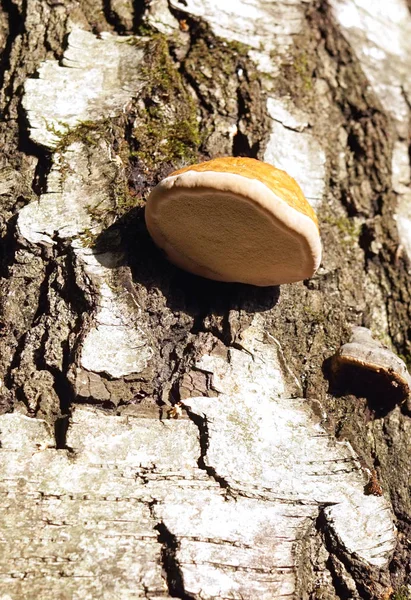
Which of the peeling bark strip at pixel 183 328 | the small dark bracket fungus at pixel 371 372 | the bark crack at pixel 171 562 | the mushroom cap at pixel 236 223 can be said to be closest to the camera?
the bark crack at pixel 171 562

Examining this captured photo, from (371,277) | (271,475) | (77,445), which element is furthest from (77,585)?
(371,277)

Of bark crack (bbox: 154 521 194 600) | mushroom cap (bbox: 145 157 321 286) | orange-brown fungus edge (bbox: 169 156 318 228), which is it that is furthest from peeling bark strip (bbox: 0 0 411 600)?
orange-brown fungus edge (bbox: 169 156 318 228)

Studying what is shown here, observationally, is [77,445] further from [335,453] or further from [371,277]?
[371,277]

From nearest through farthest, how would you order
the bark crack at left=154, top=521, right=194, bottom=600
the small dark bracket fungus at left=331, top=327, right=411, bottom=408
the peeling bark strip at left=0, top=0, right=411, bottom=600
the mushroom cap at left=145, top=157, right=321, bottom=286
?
the bark crack at left=154, top=521, right=194, bottom=600, the peeling bark strip at left=0, top=0, right=411, bottom=600, the mushroom cap at left=145, top=157, right=321, bottom=286, the small dark bracket fungus at left=331, top=327, right=411, bottom=408

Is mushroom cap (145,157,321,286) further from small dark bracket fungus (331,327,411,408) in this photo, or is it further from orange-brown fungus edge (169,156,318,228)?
small dark bracket fungus (331,327,411,408)

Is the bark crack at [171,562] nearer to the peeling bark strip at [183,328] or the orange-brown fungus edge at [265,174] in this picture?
the peeling bark strip at [183,328]

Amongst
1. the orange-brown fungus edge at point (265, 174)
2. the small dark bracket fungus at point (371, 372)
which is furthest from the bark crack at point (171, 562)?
the orange-brown fungus edge at point (265, 174)
